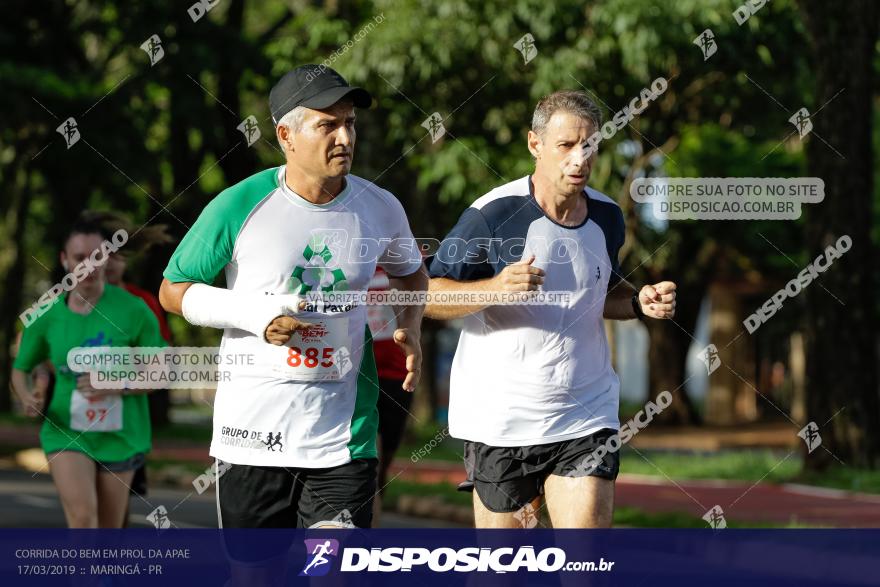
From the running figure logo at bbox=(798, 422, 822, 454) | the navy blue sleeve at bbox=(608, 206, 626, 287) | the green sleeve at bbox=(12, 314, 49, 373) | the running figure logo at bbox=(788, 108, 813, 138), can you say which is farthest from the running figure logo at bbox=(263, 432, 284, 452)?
the running figure logo at bbox=(798, 422, 822, 454)

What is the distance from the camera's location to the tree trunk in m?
15.8

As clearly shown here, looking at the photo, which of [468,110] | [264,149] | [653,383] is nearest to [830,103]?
[468,110]

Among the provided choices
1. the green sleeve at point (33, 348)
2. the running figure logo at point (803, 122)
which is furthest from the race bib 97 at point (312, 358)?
the running figure logo at point (803, 122)

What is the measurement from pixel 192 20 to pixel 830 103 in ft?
31.5

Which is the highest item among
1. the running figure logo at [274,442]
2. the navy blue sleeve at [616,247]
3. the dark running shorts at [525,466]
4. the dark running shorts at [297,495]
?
the navy blue sleeve at [616,247]

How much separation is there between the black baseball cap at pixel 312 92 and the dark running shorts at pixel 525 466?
4.62 ft

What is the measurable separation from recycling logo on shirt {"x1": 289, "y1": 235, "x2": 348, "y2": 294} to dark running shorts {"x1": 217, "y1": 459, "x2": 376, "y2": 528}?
1.93ft

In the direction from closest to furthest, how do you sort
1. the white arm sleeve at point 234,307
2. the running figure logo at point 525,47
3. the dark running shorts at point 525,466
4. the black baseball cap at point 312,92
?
the white arm sleeve at point 234,307 → the black baseball cap at point 312,92 → the dark running shorts at point 525,466 → the running figure logo at point 525,47

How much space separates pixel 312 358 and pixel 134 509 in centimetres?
938

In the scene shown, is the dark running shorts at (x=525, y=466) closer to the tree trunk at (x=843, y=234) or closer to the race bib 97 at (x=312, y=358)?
the race bib 97 at (x=312, y=358)

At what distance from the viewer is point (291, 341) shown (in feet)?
17.9

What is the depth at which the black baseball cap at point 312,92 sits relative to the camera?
5.36 m

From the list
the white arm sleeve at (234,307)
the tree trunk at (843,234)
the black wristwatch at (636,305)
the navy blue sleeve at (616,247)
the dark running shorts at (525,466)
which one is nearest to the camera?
the white arm sleeve at (234,307)

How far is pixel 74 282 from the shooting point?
25.5 feet
